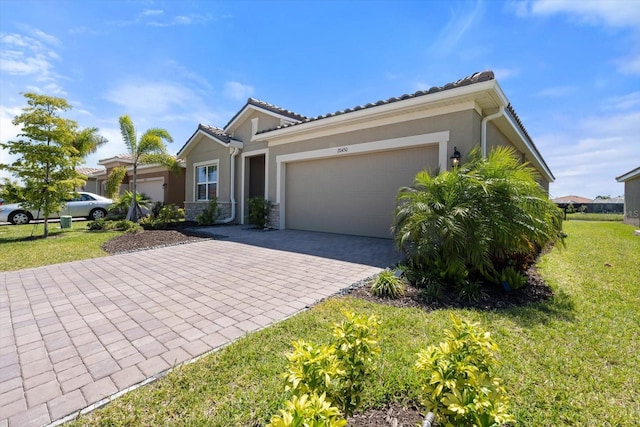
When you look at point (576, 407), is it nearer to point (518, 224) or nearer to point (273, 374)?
point (273, 374)

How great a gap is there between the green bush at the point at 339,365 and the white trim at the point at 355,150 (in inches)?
250

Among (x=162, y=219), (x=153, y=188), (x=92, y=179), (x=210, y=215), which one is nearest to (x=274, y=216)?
(x=210, y=215)

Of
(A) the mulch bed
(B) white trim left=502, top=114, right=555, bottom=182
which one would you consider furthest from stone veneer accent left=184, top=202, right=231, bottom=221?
(B) white trim left=502, top=114, right=555, bottom=182

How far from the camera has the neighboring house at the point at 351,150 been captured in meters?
7.01

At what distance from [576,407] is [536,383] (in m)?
0.28

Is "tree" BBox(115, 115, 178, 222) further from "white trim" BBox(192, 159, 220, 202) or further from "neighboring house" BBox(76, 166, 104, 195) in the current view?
"neighboring house" BBox(76, 166, 104, 195)

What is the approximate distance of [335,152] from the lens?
9.38 metres

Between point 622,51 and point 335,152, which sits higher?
point 622,51

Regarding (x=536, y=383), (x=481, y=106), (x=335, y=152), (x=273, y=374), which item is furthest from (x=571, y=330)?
(x=335, y=152)

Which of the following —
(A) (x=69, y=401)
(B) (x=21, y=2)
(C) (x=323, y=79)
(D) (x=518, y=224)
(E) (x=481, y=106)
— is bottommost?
(A) (x=69, y=401)

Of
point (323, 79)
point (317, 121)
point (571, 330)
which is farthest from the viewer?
point (323, 79)

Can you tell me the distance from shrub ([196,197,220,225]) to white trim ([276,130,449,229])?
3.99 m

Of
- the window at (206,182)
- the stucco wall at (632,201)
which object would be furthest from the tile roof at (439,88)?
the stucco wall at (632,201)

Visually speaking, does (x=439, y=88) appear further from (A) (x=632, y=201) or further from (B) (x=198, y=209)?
(A) (x=632, y=201)
